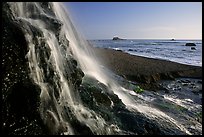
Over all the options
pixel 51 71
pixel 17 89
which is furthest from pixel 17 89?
pixel 51 71

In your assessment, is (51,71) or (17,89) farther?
(51,71)

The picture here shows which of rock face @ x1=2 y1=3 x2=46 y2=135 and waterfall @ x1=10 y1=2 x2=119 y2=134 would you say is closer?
rock face @ x1=2 y1=3 x2=46 y2=135

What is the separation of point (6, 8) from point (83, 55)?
7751 millimetres

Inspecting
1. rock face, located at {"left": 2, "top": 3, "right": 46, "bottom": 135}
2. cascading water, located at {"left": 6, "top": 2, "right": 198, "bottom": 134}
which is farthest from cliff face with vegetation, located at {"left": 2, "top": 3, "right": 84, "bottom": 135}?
cascading water, located at {"left": 6, "top": 2, "right": 198, "bottom": 134}

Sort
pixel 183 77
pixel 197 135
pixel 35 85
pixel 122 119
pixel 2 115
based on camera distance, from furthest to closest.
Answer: pixel 183 77 < pixel 197 135 < pixel 122 119 < pixel 35 85 < pixel 2 115

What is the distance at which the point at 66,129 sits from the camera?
25.1 feet

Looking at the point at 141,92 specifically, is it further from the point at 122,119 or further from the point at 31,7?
the point at 31,7

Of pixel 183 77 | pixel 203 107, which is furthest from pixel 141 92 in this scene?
pixel 183 77

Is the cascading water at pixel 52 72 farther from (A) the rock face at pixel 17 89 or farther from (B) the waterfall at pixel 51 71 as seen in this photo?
(A) the rock face at pixel 17 89

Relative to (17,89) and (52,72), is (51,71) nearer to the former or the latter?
(52,72)

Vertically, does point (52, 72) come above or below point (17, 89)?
above

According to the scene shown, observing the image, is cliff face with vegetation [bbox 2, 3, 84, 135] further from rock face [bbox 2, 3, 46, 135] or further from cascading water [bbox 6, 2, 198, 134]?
cascading water [bbox 6, 2, 198, 134]

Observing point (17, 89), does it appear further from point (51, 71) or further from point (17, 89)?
point (51, 71)

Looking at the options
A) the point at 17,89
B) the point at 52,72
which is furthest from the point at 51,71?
the point at 17,89
